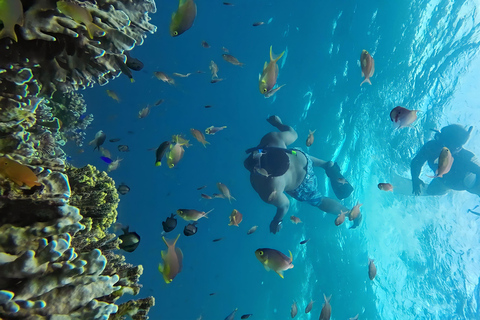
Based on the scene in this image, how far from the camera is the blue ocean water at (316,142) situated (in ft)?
57.8

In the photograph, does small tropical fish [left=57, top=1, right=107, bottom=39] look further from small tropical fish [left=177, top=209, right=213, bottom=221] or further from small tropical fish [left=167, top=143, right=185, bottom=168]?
small tropical fish [left=177, top=209, right=213, bottom=221]

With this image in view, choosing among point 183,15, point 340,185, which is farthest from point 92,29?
point 340,185

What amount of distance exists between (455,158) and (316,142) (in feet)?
32.9

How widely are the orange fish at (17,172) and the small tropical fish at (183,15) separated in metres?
2.51

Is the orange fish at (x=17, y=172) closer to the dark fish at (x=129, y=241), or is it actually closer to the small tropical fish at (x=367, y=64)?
the dark fish at (x=129, y=241)

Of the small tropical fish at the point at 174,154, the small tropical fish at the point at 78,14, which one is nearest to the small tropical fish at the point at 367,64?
the small tropical fish at the point at 174,154

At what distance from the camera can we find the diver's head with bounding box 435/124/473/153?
44.2 ft

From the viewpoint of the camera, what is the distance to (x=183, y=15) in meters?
3.45

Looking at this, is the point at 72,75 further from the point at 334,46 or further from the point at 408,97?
the point at 408,97

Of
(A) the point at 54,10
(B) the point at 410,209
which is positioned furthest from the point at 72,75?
(B) the point at 410,209

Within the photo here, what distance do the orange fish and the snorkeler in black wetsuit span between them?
14381 millimetres

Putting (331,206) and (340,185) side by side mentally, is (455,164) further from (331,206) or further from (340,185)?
(340,185)

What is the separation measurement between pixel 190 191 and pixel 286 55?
54.2 ft

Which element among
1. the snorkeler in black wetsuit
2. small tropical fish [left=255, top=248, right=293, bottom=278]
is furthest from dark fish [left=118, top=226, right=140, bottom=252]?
the snorkeler in black wetsuit
